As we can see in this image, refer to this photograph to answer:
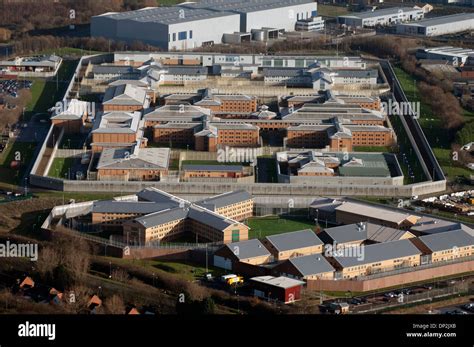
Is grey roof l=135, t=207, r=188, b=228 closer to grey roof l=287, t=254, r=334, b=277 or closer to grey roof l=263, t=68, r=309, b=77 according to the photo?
grey roof l=287, t=254, r=334, b=277

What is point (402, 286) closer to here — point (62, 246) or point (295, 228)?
point (295, 228)

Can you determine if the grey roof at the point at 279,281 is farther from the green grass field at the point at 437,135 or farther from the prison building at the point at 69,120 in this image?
the prison building at the point at 69,120

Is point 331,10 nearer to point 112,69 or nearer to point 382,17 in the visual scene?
point 382,17

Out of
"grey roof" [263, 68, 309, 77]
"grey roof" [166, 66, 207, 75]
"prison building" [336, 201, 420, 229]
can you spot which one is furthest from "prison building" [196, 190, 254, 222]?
"grey roof" [263, 68, 309, 77]

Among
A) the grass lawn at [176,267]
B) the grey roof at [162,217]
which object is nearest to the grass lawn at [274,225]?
the grey roof at [162,217]

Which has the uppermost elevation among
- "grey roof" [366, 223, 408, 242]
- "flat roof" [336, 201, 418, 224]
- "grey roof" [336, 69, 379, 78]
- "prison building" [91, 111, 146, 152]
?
"grey roof" [336, 69, 379, 78]
